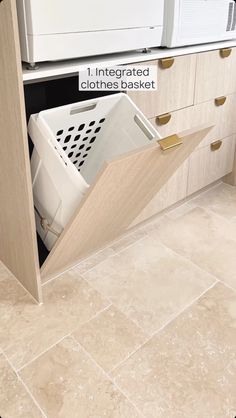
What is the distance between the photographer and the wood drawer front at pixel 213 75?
1672 mm

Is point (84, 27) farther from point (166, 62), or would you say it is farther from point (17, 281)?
point (17, 281)

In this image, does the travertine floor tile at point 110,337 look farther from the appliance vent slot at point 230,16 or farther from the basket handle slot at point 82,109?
the appliance vent slot at point 230,16

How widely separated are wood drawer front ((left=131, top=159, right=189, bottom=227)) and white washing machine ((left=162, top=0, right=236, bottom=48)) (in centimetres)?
56

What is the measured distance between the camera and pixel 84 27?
1159 millimetres

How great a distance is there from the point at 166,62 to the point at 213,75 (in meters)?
0.38

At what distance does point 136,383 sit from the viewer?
3.67ft

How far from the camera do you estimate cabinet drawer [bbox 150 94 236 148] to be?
163cm

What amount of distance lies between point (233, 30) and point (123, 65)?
2.38ft

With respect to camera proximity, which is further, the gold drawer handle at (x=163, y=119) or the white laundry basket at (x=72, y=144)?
the gold drawer handle at (x=163, y=119)

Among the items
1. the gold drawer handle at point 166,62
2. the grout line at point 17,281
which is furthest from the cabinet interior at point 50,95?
the gold drawer handle at point 166,62

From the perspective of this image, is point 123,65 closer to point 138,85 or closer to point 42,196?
point 138,85

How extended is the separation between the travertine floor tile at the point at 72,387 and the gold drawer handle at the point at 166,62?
1.06 m

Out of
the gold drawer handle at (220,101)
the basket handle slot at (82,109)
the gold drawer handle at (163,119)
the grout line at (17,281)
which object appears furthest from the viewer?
the gold drawer handle at (220,101)

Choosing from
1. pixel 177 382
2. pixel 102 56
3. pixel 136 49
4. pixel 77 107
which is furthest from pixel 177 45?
pixel 177 382
